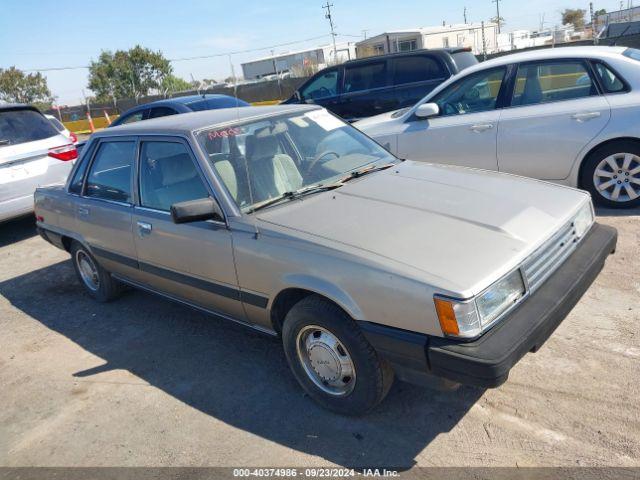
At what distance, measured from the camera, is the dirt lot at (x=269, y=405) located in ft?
8.89

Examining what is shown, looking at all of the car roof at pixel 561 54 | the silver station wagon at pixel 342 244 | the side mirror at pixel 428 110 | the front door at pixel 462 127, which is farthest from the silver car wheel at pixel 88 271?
the car roof at pixel 561 54

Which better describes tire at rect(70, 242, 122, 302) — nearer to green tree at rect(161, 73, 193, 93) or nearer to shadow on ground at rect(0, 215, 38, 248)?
shadow on ground at rect(0, 215, 38, 248)

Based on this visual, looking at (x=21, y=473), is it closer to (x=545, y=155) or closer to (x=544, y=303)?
(x=544, y=303)

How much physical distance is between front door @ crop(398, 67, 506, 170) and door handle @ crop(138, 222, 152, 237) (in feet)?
11.5

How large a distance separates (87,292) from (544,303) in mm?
4358

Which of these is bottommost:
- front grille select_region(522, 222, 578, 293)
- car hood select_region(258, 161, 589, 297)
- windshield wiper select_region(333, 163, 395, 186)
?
front grille select_region(522, 222, 578, 293)

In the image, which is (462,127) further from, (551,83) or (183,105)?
(183,105)

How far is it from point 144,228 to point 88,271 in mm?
1617

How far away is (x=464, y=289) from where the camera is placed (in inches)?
94.0

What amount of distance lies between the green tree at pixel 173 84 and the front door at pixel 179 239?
49871 millimetres

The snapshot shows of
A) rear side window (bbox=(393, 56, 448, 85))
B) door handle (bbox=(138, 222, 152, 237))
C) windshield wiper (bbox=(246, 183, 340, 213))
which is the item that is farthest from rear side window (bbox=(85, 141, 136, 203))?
rear side window (bbox=(393, 56, 448, 85))

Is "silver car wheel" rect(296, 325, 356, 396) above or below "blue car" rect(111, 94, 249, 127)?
below

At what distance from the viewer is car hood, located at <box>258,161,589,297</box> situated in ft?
8.38

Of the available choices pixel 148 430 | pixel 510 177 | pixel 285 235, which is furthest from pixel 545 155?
pixel 148 430
